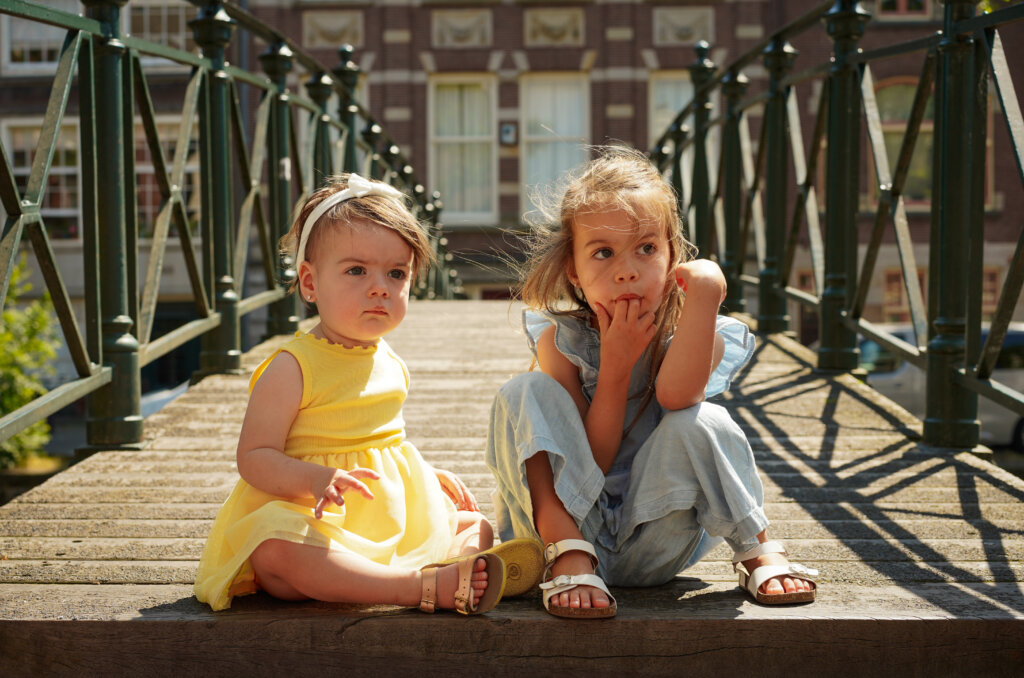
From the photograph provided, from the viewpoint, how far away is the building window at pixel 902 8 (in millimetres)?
16922

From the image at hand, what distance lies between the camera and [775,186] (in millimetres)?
4688

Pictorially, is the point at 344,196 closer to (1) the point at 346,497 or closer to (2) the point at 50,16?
(1) the point at 346,497

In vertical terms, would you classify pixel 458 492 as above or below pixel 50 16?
below

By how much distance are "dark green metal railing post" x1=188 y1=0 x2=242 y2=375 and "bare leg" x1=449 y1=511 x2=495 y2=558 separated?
2147 millimetres

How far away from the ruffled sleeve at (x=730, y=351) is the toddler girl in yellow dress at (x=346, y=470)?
48 centimetres

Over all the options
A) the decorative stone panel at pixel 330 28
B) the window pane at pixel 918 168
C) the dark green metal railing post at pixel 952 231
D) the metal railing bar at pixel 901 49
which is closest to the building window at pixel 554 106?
the decorative stone panel at pixel 330 28

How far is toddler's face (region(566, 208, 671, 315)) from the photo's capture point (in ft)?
6.13

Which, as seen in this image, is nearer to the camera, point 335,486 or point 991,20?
point 335,486

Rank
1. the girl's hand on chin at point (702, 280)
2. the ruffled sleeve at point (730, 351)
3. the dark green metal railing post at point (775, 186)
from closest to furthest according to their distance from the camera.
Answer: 1. the girl's hand on chin at point (702, 280)
2. the ruffled sleeve at point (730, 351)
3. the dark green metal railing post at point (775, 186)

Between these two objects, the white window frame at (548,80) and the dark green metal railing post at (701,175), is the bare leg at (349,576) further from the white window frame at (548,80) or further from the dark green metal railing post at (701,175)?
the white window frame at (548,80)

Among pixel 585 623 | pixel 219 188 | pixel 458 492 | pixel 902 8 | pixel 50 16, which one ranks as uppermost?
pixel 902 8

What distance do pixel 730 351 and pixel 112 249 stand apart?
186cm

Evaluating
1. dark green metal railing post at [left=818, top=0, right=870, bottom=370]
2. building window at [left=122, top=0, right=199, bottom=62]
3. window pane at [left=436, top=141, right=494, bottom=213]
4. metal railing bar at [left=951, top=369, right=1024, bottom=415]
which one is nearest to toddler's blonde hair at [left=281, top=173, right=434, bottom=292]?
metal railing bar at [left=951, top=369, right=1024, bottom=415]

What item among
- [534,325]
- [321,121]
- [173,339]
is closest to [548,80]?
[321,121]
